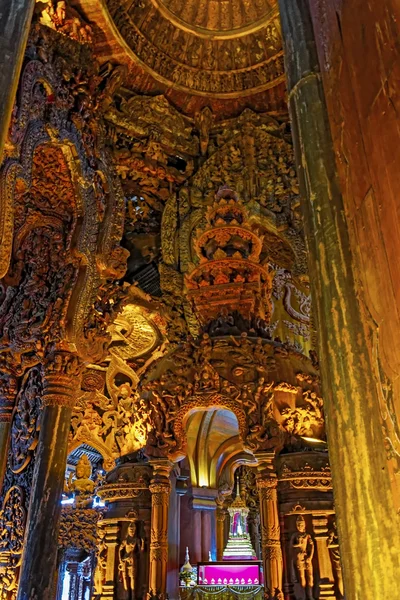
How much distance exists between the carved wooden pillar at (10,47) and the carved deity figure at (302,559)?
16.3ft

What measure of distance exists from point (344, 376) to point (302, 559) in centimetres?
475

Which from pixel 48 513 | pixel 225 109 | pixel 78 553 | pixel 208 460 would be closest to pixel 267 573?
pixel 48 513

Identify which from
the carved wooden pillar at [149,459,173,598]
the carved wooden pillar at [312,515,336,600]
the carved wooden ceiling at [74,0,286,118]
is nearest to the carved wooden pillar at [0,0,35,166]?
the carved wooden ceiling at [74,0,286,118]

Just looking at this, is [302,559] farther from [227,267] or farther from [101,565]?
[227,267]

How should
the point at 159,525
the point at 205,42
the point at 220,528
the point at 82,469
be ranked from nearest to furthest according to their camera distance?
the point at 159,525 < the point at 205,42 < the point at 220,528 < the point at 82,469

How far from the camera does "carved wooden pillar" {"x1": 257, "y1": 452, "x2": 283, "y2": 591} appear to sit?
5547 millimetres

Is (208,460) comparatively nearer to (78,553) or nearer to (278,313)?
(278,313)

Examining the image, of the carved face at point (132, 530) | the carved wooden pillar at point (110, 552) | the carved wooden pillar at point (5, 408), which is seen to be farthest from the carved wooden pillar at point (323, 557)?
the carved wooden pillar at point (5, 408)

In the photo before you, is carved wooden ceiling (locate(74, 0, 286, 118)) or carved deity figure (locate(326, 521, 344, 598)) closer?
carved deity figure (locate(326, 521, 344, 598))

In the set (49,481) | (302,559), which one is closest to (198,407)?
(49,481)

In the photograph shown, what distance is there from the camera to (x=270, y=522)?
228 inches

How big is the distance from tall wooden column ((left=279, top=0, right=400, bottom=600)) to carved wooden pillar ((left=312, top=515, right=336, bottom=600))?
4576mm

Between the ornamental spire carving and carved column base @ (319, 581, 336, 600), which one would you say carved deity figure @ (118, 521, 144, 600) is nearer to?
carved column base @ (319, 581, 336, 600)

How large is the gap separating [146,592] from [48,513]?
4.88ft
